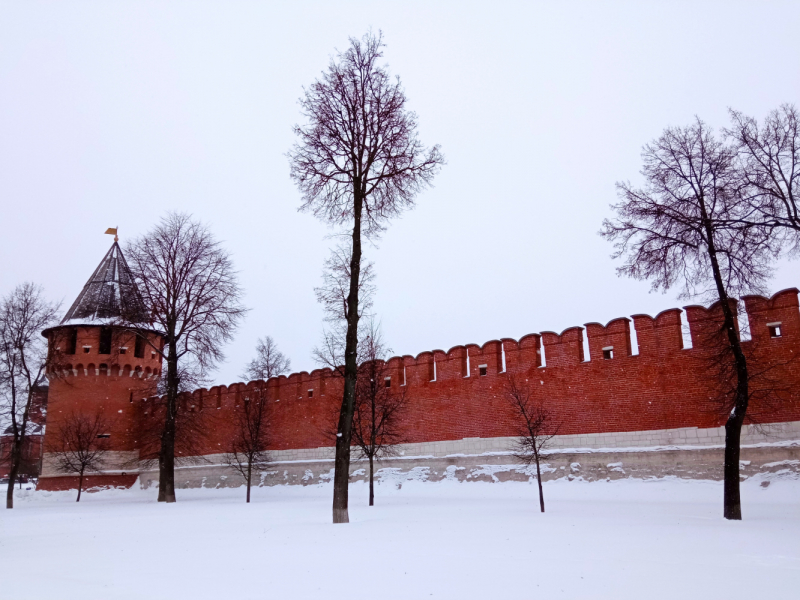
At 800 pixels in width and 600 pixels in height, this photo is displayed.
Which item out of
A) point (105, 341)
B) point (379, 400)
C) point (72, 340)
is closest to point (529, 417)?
point (379, 400)

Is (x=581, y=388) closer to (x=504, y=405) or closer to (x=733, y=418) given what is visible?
(x=504, y=405)

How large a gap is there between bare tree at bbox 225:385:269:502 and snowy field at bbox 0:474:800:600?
865 centimetres

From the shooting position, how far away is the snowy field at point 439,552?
18.6ft

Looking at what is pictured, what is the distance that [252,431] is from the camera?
23062mm

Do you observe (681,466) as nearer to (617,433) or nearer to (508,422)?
(617,433)

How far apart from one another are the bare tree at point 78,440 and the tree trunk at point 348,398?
1738 cm

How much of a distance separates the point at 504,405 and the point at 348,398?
303 inches

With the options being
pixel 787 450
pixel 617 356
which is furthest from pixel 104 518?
pixel 787 450

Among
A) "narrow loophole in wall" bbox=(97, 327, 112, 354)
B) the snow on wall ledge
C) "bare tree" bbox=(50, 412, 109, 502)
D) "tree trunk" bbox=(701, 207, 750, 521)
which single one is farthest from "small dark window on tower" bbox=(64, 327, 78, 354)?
"tree trunk" bbox=(701, 207, 750, 521)

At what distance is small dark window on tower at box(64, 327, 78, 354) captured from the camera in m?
27.8

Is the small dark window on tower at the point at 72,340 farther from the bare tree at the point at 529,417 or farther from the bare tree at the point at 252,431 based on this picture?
the bare tree at the point at 529,417

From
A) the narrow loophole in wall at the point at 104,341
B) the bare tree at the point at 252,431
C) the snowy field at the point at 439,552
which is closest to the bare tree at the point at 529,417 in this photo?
the snowy field at the point at 439,552

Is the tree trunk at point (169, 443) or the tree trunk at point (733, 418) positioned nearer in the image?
the tree trunk at point (733, 418)

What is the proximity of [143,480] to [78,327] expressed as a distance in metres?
7.40
